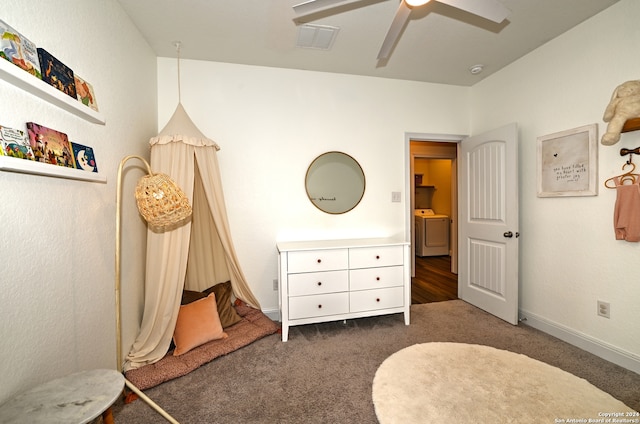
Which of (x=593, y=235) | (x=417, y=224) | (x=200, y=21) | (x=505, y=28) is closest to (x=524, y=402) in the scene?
(x=593, y=235)

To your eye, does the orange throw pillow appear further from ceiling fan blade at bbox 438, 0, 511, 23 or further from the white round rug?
ceiling fan blade at bbox 438, 0, 511, 23

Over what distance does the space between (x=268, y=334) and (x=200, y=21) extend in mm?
2692

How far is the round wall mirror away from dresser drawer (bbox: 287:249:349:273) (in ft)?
2.03

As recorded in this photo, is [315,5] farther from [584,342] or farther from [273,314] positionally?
[584,342]

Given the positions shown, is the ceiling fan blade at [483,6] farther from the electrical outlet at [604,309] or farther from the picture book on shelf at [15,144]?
the electrical outlet at [604,309]

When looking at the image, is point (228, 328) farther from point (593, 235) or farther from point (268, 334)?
point (593, 235)

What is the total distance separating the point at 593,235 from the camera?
7.10 feet

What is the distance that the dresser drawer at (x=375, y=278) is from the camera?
2570 mm

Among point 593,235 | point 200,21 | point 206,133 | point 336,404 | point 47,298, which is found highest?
point 200,21

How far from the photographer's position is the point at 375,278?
262 centimetres

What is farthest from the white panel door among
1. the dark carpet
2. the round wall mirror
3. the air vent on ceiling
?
the air vent on ceiling

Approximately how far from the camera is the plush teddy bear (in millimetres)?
1795

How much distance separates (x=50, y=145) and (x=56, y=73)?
0.36 metres

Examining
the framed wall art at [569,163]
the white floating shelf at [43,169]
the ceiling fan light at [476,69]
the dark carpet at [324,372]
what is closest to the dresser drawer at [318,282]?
the dark carpet at [324,372]
